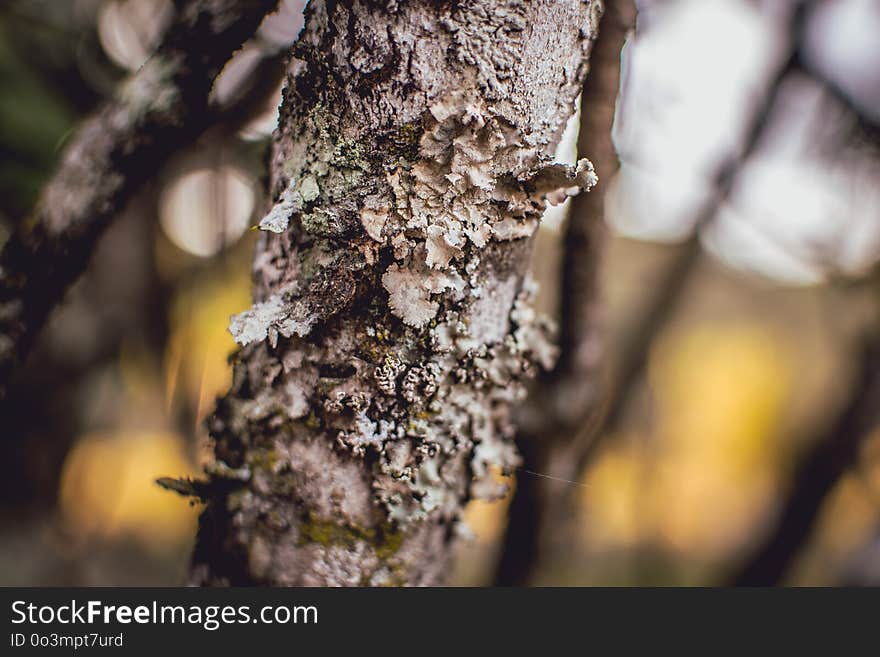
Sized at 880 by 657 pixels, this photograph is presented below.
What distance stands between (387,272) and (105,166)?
329 mm

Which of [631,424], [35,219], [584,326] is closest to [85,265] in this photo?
[35,219]

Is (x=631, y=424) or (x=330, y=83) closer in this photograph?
(x=330, y=83)

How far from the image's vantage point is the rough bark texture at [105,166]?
0.55 meters

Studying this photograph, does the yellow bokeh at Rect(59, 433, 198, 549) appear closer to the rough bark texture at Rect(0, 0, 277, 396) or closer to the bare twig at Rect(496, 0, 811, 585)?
the rough bark texture at Rect(0, 0, 277, 396)

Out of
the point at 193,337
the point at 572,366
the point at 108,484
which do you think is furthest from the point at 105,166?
the point at 108,484

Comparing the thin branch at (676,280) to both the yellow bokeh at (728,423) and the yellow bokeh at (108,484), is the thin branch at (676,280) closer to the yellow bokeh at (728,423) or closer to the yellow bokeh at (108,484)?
the yellow bokeh at (108,484)

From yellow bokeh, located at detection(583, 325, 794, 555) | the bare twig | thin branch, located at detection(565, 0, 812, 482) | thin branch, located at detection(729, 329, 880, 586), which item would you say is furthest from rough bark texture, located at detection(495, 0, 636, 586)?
yellow bokeh, located at detection(583, 325, 794, 555)

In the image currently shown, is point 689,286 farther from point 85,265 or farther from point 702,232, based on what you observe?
point 85,265

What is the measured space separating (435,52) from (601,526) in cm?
553

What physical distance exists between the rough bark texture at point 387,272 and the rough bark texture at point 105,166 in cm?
11

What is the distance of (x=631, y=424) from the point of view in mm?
1765

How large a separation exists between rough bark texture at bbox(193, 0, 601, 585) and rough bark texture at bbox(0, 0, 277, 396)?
4.5 inches

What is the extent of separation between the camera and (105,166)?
0.56 meters

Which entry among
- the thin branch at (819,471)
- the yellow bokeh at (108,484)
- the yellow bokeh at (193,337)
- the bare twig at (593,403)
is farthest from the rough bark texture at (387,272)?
the thin branch at (819,471)
